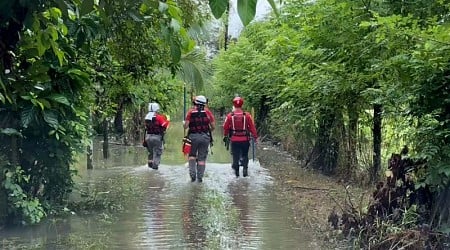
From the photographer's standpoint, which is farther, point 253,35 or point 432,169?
point 253,35

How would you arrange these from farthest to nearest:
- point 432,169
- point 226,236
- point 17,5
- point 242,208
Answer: point 242,208, point 226,236, point 432,169, point 17,5

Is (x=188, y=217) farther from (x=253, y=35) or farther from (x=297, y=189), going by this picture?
(x=253, y=35)

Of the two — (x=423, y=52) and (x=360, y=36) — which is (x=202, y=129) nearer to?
(x=360, y=36)

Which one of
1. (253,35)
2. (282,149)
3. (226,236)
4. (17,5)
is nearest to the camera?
(17,5)

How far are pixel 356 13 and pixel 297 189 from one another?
4.36m

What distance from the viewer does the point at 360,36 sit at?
9961 millimetres

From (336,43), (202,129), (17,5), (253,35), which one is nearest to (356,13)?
(336,43)

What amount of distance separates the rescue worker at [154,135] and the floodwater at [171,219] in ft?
2.50

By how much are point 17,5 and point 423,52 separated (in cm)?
512

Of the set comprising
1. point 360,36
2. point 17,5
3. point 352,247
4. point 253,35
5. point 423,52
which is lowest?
point 352,247

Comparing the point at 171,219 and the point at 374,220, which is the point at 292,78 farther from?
the point at 374,220

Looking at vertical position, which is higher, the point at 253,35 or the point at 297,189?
the point at 253,35

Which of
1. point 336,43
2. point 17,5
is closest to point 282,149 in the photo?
point 336,43

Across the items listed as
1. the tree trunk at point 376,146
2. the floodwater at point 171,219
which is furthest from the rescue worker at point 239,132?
the tree trunk at point 376,146
